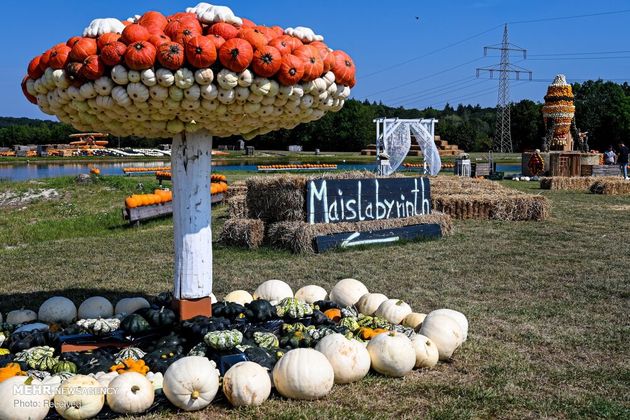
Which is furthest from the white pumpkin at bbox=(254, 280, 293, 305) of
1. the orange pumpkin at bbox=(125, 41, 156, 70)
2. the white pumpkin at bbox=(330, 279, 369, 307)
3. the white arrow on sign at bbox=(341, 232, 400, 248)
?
the white arrow on sign at bbox=(341, 232, 400, 248)

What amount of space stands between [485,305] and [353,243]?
4234 mm

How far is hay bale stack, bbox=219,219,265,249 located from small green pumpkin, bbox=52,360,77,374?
21.4 ft

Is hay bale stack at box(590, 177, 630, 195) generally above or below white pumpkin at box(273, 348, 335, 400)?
above

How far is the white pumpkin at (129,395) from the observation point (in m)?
4.27

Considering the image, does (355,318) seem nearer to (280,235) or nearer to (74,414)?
(74,414)

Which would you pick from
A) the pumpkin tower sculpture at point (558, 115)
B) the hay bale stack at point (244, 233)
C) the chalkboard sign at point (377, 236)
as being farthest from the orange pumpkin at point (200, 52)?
the pumpkin tower sculpture at point (558, 115)

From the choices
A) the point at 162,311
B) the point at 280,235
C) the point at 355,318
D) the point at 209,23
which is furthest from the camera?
the point at 280,235

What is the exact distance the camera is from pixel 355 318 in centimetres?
610

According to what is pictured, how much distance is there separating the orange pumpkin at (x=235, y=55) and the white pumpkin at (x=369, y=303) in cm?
287

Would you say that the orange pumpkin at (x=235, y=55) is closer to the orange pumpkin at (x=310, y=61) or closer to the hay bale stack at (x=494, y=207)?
the orange pumpkin at (x=310, y=61)

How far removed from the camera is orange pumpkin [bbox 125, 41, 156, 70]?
450 cm

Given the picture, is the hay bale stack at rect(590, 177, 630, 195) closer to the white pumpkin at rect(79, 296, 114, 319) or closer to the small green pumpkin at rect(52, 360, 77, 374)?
the white pumpkin at rect(79, 296, 114, 319)

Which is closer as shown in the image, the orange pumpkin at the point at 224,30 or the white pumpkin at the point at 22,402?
the white pumpkin at the point at 22,402

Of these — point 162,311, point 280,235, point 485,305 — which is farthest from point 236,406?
point 280,235
